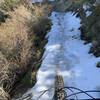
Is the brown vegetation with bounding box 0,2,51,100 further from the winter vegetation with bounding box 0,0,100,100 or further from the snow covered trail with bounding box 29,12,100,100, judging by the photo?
the snow covered trail with bounding box 29,12,100,100

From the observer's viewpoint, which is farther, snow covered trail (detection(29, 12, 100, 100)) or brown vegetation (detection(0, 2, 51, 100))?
brown vegetation (detection(0, 2, 51, 100))

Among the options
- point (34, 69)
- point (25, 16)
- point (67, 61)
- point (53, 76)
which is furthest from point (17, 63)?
point (25, 16)

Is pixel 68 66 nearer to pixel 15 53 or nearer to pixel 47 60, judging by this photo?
pixel 47 60

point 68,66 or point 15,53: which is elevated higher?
point 15,53

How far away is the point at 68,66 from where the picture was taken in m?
8.54

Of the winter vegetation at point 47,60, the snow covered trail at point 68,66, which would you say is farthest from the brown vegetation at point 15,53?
the snow covered trail at point 68,66

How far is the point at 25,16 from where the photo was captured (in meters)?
12.9

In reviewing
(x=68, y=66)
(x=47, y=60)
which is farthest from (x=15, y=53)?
(x=68, y=66)

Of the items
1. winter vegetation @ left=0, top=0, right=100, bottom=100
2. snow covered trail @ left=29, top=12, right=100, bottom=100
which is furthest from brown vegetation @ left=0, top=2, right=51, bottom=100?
snow covered trail @ left=29, top=12, right=100, bottom=100

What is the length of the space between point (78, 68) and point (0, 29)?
6288 mm

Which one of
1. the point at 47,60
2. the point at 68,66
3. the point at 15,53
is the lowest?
the point at 68,66

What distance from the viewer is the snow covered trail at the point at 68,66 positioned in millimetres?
6861

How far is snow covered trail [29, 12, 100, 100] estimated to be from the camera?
6.86 meters

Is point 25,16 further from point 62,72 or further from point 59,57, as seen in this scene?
point 62,72
